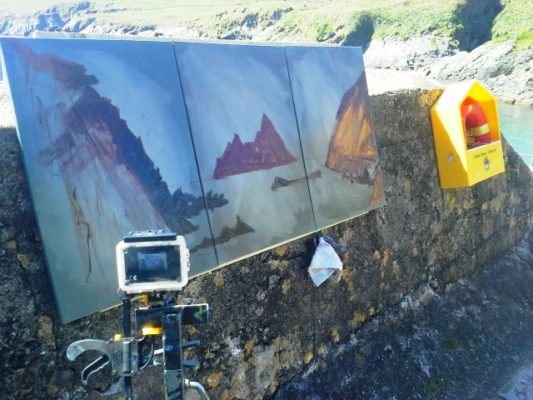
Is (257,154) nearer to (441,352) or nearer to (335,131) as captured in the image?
(335,131)

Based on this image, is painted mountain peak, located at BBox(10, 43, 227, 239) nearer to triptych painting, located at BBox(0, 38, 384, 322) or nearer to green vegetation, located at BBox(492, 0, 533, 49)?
triptych painting, located at BBox(0, 38, 384, 322)

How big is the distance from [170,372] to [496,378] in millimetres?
2798

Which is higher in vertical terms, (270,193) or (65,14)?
(65,14)

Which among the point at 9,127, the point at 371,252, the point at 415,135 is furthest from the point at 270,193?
the point at 415,135

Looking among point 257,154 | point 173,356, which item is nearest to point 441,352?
point 257,154

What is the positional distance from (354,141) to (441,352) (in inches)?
61.2

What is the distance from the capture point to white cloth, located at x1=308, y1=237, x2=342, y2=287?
8.98 feet

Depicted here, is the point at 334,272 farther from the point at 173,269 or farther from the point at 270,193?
the point at 173,269

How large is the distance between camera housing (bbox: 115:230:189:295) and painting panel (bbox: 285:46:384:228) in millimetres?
1468

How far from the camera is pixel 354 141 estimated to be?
3.06 meters

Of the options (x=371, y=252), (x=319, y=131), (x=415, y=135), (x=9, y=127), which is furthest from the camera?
(x=415, y=135)

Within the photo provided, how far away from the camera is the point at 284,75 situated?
8.74 feet

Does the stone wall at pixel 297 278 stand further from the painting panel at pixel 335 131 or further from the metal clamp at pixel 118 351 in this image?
the metal clamp at pixel 118 351

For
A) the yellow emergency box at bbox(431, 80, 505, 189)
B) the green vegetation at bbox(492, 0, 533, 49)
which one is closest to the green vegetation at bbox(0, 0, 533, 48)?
the green vegetation at bbox(492, 0, 533, 49)
